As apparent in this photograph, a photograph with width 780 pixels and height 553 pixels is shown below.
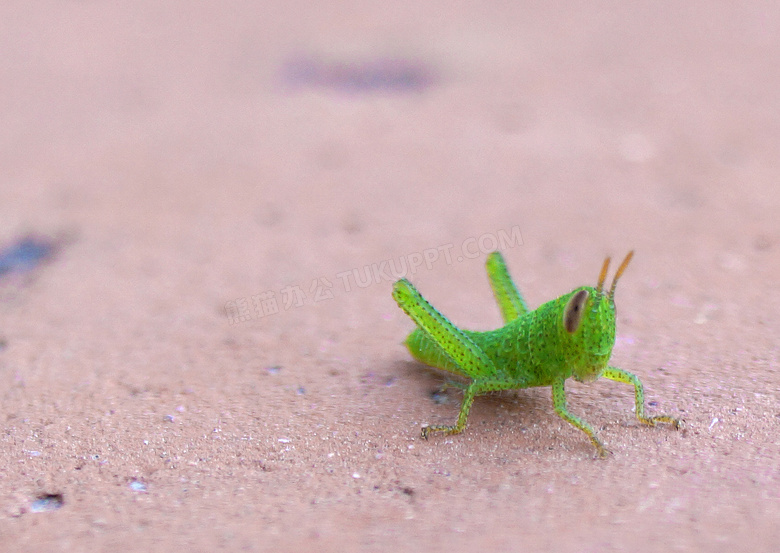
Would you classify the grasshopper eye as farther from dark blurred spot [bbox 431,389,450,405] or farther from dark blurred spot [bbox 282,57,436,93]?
dark blurred spot [bbox 282,57,436,93]

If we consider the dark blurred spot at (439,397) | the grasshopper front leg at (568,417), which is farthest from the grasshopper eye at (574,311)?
the dark blurred spot at (439,397)

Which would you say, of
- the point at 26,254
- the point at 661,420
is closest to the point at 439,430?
the point at 661,420

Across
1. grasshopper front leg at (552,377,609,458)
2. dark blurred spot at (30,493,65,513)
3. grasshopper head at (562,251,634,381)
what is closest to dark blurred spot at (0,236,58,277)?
dark blurred spot at (30,493,65,513)

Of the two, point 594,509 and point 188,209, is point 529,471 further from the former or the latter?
point 188,209

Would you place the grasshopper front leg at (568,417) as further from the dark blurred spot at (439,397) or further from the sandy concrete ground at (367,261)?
the dark blurred spot at (439,397)

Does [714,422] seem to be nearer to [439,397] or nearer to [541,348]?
[541,348]

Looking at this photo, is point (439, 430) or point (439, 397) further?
point (439, 397)
